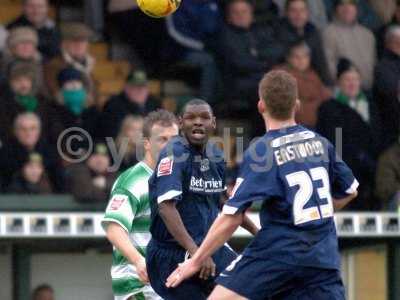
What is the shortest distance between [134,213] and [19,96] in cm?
378

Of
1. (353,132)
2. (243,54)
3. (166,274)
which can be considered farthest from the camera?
(353,132)

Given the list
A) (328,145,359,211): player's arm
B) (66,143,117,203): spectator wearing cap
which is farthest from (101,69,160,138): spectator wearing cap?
(328,145,359,211): player's arm

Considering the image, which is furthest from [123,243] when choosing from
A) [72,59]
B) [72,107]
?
[72,59]

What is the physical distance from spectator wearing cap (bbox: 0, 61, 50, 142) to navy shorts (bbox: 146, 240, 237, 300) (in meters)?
4.17

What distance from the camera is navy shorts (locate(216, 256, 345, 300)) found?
8297mm

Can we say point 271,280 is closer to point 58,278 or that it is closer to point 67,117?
point 67,117

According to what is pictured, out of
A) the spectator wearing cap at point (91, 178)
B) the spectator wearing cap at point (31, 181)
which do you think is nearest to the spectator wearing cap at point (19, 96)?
the spectator wearing cap at point (31, 181)

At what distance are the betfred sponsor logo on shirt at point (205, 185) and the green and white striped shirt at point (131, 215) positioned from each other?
742 mm

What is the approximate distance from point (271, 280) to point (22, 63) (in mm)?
5561

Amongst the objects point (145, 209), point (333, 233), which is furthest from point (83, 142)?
point (333, 233)

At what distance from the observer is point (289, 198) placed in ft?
27.0

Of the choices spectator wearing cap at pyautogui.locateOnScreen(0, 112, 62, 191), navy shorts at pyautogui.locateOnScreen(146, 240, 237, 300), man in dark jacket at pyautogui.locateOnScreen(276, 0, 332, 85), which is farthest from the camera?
man in dark jacket at pyautogui.locateOnScreen(276, 0, 332, 85)

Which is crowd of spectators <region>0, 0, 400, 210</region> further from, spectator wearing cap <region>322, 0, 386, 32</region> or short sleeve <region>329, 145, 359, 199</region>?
short sleeve <region>329, 145, 359, 199</region>

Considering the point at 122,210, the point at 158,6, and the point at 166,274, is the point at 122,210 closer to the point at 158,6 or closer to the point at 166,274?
the point at 166,274
